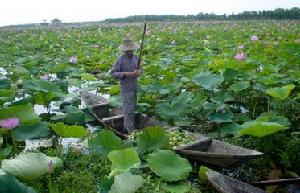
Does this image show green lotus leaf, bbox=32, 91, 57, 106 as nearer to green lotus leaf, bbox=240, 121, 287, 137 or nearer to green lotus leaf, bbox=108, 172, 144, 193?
green lotus leaf, bbox=240, 121, 287, 137

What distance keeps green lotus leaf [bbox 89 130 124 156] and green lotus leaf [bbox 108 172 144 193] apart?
45.4 inches

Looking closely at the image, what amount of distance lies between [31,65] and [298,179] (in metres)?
6.73

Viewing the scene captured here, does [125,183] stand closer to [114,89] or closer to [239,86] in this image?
[239,86]

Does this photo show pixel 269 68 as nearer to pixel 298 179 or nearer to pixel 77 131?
pixel 298 179

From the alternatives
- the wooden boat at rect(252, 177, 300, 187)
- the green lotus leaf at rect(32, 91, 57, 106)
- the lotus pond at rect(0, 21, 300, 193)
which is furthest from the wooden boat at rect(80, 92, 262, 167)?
the green lotus leaf at rect(32, 91, 57, 106)

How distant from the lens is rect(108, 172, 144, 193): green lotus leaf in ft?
9.54

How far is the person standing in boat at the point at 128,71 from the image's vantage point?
17.5 ft

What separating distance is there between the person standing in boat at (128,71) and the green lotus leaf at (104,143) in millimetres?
1326

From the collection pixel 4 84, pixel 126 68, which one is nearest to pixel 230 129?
pixel 126 68

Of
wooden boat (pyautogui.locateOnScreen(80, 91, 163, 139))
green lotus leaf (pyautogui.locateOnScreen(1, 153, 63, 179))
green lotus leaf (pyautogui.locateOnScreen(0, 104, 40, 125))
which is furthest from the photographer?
wooden boat (pyautogui.locateOnScreen(80, 91, 163, 139))

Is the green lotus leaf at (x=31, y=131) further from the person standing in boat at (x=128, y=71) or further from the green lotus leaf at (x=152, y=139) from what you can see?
the person standing in boat at (x=128, y=71)

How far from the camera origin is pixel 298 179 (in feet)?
13.2

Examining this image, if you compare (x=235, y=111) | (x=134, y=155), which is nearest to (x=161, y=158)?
(x=134, y=155)

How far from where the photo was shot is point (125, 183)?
297 centimetres
